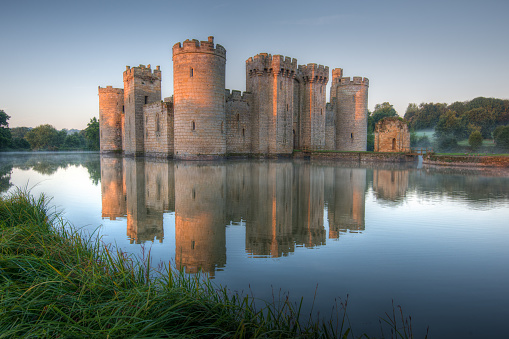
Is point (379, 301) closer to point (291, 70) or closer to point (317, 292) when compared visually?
point (317, 292)

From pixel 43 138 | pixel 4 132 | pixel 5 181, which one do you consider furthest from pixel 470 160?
pixel 43 138

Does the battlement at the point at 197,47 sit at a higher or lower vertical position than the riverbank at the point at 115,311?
higher

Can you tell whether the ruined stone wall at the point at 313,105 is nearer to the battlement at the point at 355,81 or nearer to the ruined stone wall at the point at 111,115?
the battlement at the point at 355,81

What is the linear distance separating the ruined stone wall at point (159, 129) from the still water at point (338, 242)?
14.8 meters

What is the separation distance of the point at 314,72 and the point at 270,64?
4.84 metres

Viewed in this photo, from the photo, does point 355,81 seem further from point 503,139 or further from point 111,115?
point 111,115

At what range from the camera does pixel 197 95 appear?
2172 cm

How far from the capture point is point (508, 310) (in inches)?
116

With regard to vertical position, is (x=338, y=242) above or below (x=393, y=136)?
below

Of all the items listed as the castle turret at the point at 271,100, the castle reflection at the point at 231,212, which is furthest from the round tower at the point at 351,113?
the castle reflection at the point at 231,212

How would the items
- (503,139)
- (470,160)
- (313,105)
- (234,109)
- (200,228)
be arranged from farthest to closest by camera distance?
1. (503,139)
2. (313,105)
3. (234,109)
4. (470,160)
5. (200,228)

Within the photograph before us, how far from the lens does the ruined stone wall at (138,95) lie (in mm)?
27859

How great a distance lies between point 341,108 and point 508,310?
3171 centimetres

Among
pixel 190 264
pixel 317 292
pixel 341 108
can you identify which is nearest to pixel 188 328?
pixel 317 292
